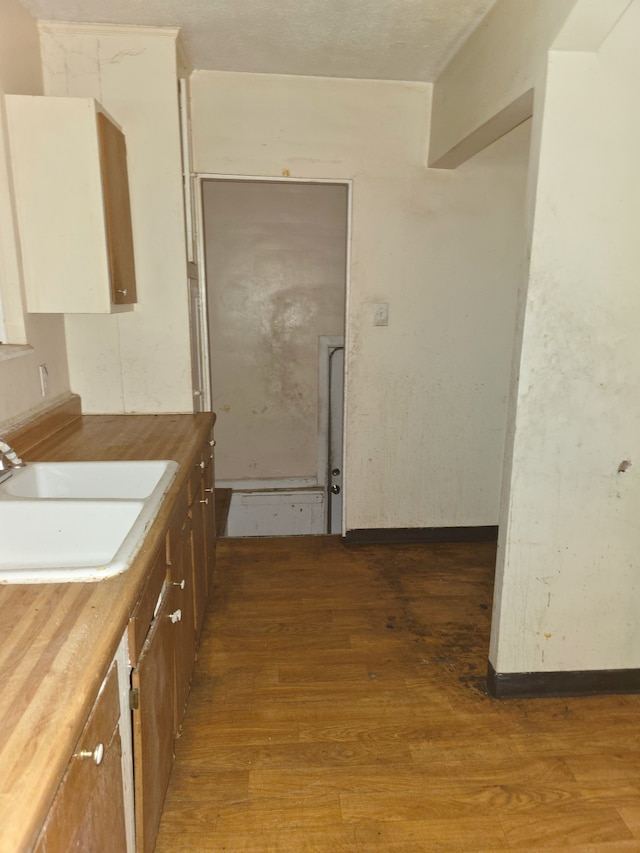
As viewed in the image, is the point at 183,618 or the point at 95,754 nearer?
the point at 95,754

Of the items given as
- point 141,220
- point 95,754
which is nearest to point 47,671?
point 95,754

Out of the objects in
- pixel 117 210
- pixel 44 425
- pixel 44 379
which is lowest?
pixel 44 425

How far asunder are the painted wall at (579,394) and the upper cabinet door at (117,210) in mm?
1527

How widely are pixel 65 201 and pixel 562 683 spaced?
2.57 meters

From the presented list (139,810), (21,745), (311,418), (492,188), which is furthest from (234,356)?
(21,745)

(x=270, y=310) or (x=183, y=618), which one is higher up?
(x=270, y=310)

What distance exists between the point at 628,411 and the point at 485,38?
152 cm

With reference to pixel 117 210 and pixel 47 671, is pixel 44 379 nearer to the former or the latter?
pixel 117 210

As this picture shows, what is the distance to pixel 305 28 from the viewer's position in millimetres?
2273

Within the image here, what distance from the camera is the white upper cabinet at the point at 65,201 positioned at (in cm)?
203

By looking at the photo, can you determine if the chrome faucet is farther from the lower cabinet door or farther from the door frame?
the door frame

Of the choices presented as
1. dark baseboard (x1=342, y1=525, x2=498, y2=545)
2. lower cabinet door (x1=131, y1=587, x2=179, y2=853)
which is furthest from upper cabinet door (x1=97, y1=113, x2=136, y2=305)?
dark baseboard (x1=342, y1=525, x2=498, y2=545)

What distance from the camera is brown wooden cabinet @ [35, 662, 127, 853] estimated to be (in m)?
0.79

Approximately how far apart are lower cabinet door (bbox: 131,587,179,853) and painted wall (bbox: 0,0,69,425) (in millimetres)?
1033
